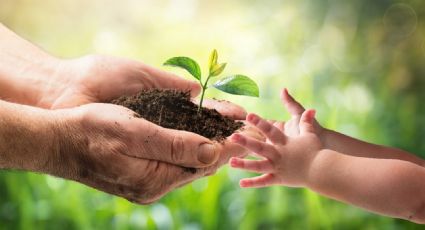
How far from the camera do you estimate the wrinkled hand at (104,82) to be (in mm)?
1066

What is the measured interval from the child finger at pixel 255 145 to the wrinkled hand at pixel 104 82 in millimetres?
292

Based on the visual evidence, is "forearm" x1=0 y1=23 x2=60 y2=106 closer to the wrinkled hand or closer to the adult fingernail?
the wrinkled hand

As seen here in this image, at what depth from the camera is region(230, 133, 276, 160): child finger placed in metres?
0.80

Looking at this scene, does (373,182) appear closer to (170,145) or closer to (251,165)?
(251,165)

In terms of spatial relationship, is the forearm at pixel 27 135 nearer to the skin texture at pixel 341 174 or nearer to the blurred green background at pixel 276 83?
the skin texture at pixel 341 174

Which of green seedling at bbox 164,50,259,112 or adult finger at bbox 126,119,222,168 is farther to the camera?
green seedling at bbox 164,50,259,112

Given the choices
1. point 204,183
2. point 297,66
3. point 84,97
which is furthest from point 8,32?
point 297,66

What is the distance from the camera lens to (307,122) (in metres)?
0.91

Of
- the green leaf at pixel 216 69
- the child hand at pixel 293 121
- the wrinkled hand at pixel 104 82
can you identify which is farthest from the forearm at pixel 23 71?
the child hand at pixel 293 121

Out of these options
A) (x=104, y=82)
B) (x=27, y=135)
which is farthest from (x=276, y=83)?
(x=27, y=135)

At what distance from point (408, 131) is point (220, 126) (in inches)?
32.3

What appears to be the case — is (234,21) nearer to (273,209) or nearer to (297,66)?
(297,66)

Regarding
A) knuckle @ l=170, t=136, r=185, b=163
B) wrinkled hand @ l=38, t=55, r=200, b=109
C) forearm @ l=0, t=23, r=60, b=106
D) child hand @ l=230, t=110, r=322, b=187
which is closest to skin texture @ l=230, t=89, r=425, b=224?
child hand @ l=230, t=110, r=322, b=187

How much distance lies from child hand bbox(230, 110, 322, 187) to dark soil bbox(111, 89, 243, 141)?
9cm
